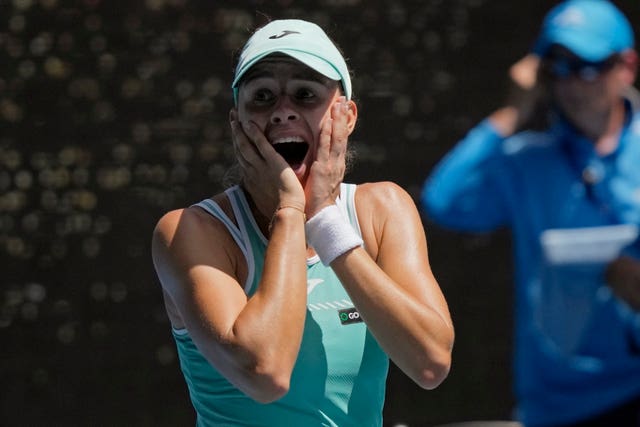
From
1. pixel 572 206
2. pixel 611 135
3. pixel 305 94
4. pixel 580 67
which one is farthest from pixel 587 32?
pixel 305 94

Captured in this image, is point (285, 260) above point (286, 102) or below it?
below

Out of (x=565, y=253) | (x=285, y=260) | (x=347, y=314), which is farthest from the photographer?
(x=347, y=314)

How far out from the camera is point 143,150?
16.4ft

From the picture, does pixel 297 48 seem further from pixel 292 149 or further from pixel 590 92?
pixel 590 92

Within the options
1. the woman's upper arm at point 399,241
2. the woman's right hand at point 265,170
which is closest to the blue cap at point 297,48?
the woman's right hand at point 265,170

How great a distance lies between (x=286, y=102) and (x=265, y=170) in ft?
0.53

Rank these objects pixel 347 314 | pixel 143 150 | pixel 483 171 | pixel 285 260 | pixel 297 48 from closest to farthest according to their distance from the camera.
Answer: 1. pixel 483 171
2. pixel 285 260
3. pixel 297 48
4. pixel 347 314
5. pixel 143 150

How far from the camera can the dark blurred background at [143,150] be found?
4969 mm

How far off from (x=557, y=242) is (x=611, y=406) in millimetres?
295

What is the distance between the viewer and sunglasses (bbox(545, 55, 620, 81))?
2186 mm

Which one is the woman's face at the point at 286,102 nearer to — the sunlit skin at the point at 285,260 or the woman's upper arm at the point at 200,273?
the sunlit skin at the point at 285,260

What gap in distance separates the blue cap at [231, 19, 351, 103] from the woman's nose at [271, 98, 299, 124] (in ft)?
0.33

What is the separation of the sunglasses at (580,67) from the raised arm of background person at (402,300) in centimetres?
80

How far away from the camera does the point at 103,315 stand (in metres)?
5.00
